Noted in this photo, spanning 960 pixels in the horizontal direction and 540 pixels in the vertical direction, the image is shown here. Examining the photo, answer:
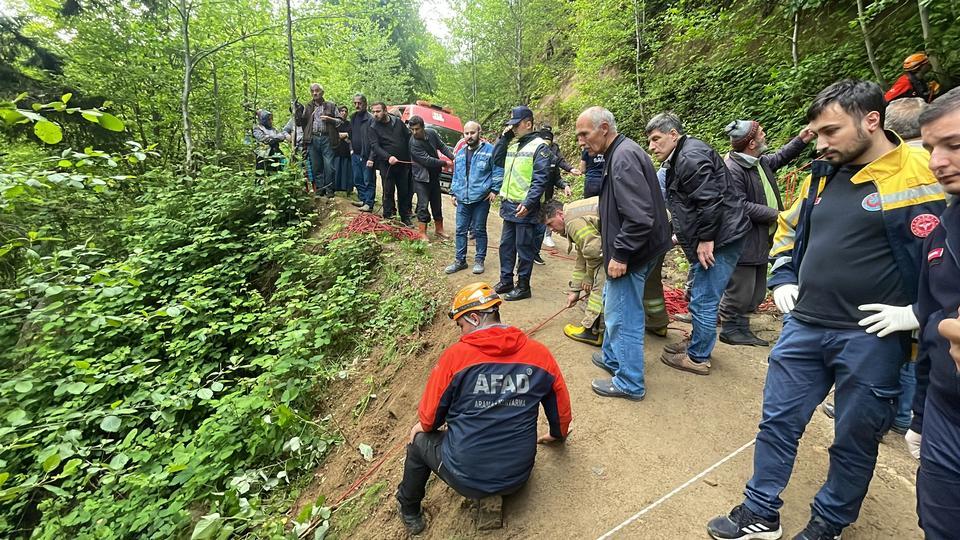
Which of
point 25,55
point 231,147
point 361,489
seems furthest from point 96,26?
point 361,489

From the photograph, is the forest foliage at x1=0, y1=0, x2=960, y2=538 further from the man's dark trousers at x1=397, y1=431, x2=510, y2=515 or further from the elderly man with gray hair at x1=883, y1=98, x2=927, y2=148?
the elderly man with gray hair at x1=883, y1=98, x2=927, y2=148

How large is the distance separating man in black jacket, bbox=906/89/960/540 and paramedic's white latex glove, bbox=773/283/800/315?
629 millimetres

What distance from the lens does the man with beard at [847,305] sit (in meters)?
1.68

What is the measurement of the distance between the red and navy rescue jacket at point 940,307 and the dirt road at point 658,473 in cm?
118

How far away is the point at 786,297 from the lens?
212 cm

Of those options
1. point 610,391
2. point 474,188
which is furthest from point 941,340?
point 474,188

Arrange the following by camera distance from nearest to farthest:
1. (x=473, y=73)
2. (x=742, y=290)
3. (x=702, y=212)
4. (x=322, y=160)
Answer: (x=702, y=212)
(x=742, y=290)
(x=322, y=160)
(x=473, y=73)

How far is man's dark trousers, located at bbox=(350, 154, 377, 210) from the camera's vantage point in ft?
25.6

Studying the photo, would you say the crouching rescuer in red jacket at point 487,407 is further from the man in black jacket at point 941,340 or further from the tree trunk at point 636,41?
the tree trunk at point 636,41

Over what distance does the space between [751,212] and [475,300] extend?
9.95 ft

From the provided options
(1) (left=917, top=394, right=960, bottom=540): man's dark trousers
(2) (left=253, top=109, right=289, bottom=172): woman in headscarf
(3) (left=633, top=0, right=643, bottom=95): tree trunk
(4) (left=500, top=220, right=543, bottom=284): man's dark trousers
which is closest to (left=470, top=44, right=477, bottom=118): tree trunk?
(3) (left=633, top=0, right=643, bottom=95): tree trunk

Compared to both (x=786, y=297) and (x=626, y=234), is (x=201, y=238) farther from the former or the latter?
(x=786, y=297)

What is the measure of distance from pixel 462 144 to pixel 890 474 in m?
5.08

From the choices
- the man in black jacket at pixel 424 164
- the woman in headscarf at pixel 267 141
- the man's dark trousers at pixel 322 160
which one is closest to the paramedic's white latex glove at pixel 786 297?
the man in black jacket at pixel 424 164
